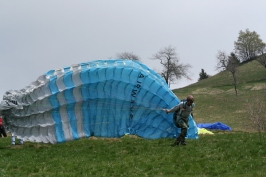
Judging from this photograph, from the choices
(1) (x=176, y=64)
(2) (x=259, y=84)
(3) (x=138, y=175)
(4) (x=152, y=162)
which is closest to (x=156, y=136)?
(4) (x=152, y=162)

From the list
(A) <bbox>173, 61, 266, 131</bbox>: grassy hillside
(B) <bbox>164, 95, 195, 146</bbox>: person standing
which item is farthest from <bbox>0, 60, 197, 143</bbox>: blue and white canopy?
(A) <bbox>173, 61, 266, 131</bbox>: grassy hillside

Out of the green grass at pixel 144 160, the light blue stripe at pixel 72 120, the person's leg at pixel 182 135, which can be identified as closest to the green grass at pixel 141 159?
the green grass at pixel 144 160

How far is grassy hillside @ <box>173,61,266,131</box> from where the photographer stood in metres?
46.4

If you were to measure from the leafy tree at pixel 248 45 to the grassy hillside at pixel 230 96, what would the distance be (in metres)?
8.74

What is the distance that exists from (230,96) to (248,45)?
46.8 metres

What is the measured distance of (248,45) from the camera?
107 m

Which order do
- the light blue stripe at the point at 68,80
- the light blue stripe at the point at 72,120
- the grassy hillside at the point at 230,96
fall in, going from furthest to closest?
the grassy hillside at the point at 230,96 → the light blue stripe at the point at 72,120 → the light blue stripe at the point at 68,80

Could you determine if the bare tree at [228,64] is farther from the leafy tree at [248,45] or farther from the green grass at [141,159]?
the green grass at [141,159]

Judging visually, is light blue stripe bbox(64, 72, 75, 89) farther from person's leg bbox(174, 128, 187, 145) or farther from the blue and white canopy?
person's leg bbox(174, 128, 187, 145)

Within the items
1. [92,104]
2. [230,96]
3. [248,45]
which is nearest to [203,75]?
[248,45]

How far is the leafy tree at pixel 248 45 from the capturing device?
10425 cm

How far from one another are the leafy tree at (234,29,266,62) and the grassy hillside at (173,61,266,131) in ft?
28.7

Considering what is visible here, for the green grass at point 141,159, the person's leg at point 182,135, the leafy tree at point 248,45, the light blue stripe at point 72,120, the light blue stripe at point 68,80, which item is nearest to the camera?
the green grass at point 141,159

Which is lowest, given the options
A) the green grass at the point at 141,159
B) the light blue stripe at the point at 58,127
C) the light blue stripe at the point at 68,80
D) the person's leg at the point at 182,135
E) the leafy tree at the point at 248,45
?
the green grass at the point at 141,159
